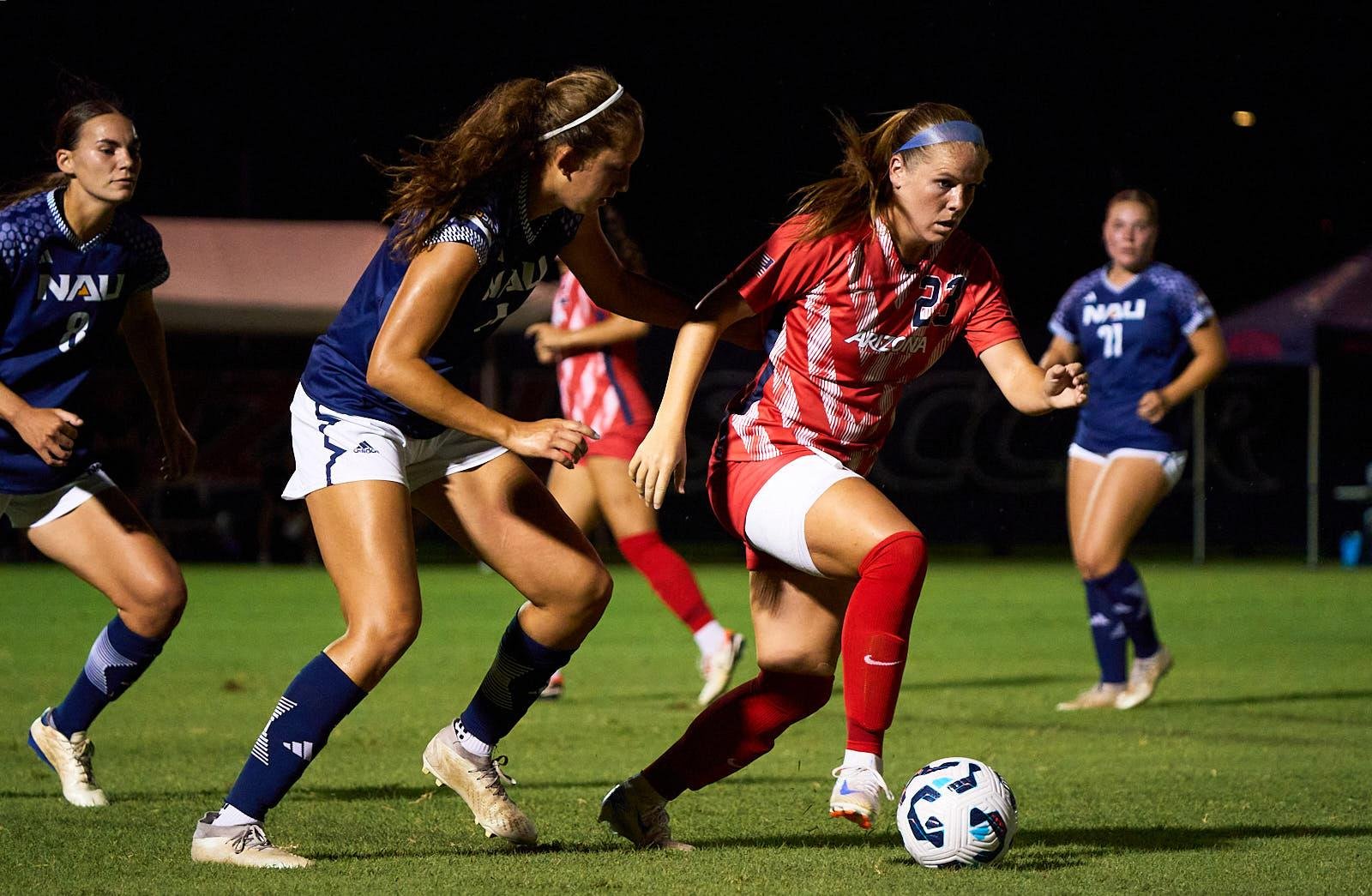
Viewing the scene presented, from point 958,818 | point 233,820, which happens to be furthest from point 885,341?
point 233,820

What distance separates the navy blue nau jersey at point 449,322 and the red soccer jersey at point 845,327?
1.65 ft

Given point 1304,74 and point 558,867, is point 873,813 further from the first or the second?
point 1304,74

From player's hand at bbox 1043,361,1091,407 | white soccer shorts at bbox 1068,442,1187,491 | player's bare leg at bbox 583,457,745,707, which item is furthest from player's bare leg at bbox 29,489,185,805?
white soccer shorts at bbox 1068,442,1187,491

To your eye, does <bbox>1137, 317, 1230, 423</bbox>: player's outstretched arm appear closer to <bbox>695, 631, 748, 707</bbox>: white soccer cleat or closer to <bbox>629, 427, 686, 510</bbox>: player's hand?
<bbox>695, 631, 748, 707</bbox>: white soccer cleat

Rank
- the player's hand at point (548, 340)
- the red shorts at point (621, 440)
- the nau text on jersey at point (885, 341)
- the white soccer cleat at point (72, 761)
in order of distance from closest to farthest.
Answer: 1. the nau text on jersey at point (885, 341)
2. the white soccer cleat at point (72, 761)
3. the player's hand at point (548, 340)
4. the red shorts at point (621, 440)

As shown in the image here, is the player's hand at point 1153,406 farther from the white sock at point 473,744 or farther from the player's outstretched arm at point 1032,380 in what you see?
the white sock at point 473,744

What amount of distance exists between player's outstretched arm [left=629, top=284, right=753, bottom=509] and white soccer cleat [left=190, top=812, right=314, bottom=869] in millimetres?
1171

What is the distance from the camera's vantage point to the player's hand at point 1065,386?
13.8 ft

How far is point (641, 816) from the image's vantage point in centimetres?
443

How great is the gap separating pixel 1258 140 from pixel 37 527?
2199 centimetres

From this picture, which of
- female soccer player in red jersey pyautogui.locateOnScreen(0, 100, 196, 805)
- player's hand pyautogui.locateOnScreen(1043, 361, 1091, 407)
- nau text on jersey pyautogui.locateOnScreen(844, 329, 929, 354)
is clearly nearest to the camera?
player's hand pyautogui.locateOnScreen(1043, 361, 1091, 407)

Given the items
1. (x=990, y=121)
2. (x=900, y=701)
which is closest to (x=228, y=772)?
(x=900, y=701)

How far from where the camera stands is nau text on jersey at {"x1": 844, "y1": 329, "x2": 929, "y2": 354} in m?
4.31

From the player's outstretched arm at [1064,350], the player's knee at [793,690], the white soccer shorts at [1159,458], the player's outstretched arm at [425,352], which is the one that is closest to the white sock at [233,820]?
the player's outstretched arm at [425,352]
